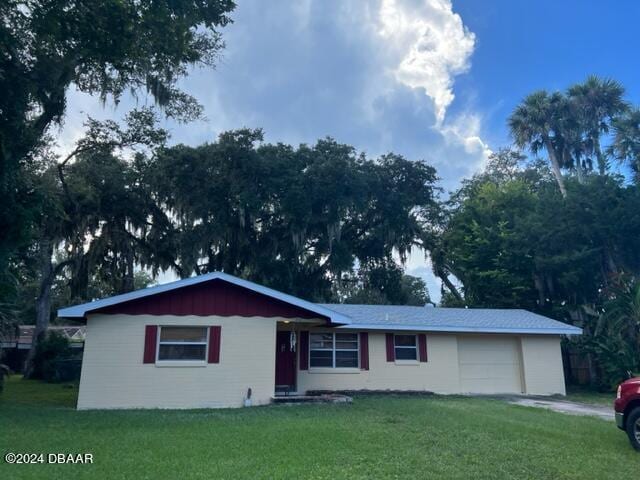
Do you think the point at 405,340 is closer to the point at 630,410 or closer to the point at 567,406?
the point at 567,406

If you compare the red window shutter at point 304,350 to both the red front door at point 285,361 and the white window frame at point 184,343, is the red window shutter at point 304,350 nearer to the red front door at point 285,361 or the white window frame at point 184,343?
the red front door at point 285,361

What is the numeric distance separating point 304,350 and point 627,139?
19340mm

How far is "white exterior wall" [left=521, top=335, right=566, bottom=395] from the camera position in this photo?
15.5 meters

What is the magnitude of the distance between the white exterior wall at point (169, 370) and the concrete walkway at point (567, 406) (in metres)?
7.42

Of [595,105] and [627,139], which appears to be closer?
[627,139]

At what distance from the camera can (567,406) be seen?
12.3 meters

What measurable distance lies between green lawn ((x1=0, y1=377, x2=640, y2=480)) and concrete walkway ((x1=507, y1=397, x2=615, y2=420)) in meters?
1.06

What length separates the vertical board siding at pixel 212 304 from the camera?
36.9ft

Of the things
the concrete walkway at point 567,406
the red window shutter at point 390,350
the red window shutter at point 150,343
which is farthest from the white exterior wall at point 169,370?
the concrete walkway at point 567,406

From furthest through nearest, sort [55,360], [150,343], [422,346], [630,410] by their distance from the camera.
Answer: [55,360], [422,346], [150,343], [630,410]

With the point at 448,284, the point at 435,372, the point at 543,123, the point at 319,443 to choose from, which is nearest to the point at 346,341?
the point at 435,372

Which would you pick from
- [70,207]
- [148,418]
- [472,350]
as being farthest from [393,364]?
[70,207]

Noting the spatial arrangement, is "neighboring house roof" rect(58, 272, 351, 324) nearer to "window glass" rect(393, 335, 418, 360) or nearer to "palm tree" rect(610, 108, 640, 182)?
"window glass" rect(393, 335, 418, 360)

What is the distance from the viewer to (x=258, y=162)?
21.8m
